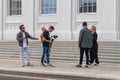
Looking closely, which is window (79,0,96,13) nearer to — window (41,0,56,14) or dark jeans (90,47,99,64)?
window (41,0,56,14)

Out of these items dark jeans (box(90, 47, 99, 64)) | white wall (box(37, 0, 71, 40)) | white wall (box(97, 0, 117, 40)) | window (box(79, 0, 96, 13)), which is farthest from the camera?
white wall (box(37, 0, 71, 40))

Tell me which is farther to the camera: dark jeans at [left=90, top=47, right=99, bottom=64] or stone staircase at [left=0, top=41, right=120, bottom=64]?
stone staircase at [left=0, top=41, right=120, bottom=64]

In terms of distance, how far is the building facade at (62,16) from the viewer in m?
25.9

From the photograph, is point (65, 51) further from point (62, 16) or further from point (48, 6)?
point (48, 6)

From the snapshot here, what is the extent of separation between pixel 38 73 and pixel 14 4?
52.5ft

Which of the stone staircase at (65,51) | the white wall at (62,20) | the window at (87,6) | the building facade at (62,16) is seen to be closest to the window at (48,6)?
the building facade at (62,16)

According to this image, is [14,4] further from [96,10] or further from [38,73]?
[38,73]

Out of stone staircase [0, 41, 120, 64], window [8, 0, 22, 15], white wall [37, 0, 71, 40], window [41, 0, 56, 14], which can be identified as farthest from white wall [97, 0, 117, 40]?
window [8, 0, 22, 15]

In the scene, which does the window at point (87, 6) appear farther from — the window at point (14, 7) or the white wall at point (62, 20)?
the window at point (14, 7)

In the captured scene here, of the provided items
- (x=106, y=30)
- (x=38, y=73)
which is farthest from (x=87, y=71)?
(x=106, y=30)

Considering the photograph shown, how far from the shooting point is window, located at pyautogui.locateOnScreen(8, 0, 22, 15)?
100 feet

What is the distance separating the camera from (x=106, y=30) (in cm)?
2603

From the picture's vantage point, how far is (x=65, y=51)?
2239 centimetres

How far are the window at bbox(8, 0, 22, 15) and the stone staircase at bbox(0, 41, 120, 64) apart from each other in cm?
528
